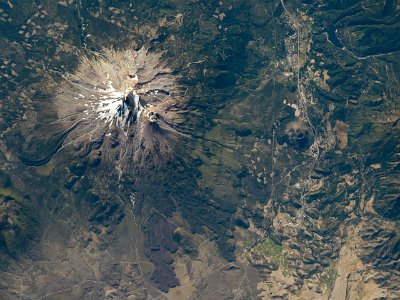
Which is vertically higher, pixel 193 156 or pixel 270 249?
pixel 193 156

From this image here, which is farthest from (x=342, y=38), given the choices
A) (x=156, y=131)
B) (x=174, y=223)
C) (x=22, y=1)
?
(x=22, y=1)

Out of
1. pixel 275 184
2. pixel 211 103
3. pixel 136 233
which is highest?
pixel 211 103

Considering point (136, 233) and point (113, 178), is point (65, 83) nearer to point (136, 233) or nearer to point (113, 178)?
point (113, 178)

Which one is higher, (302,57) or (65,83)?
(302,57)

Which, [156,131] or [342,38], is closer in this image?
[156,131]

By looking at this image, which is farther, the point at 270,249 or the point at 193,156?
the point at 270,249

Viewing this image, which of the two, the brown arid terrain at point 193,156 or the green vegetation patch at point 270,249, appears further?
the green vegetation patch at point 270,249

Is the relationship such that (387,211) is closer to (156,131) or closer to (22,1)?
(156,131)

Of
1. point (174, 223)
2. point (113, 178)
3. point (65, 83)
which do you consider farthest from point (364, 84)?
point (65, 83)

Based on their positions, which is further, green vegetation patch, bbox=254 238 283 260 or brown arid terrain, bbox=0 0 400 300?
green vegetation patch, bbox=254 238 283 260
